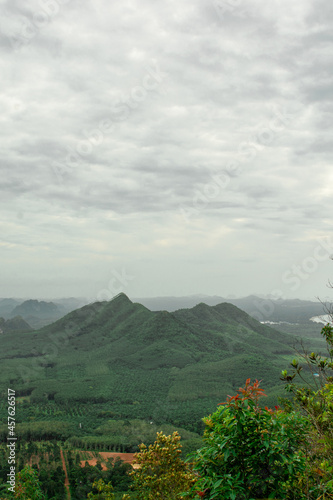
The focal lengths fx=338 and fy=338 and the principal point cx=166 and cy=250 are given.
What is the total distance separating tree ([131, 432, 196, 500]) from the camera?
388 inches

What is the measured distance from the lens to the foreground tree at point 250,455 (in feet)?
20.0

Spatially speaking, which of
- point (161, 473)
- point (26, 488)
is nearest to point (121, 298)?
point (26, 488)

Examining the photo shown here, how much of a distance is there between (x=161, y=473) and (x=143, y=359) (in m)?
107

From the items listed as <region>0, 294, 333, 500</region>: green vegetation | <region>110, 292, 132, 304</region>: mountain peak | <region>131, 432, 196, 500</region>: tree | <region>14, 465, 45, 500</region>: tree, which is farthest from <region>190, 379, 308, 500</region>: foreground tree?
<region>110, 292, 132, 304</region>: mountain peak

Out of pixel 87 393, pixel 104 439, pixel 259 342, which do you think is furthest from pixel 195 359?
pixel 104 439

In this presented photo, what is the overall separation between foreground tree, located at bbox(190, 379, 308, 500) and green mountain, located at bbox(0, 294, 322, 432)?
203 ft

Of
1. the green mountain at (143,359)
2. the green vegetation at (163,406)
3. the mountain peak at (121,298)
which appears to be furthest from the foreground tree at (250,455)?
the mountain peak at (121,298)

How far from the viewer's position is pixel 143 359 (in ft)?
369

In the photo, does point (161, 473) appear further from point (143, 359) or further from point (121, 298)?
point (121, 298)

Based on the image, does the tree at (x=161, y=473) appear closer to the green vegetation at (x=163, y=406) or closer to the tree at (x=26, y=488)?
the green vegetation at (x=163, y=406)

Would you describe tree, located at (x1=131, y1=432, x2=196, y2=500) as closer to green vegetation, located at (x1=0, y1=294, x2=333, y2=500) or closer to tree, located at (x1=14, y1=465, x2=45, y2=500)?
green vegetation, located at (x1=0, y1=294, x2=333, y2=500)

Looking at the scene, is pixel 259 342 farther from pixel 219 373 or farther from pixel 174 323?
pixel 219 373

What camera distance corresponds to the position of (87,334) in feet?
470

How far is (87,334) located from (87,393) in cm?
6356
